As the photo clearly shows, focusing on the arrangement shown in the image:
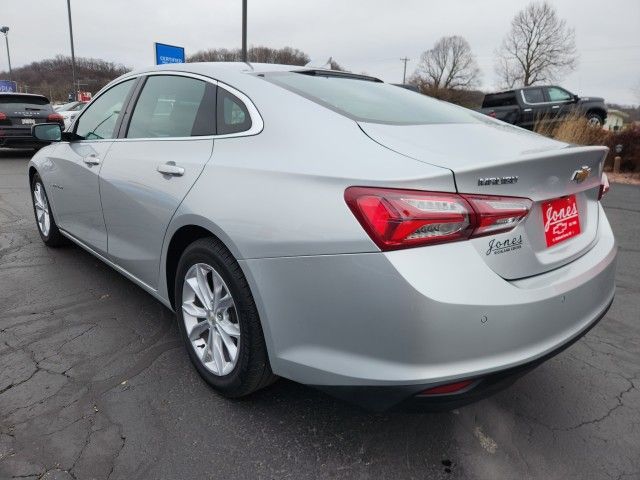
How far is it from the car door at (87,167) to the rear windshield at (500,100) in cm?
1267

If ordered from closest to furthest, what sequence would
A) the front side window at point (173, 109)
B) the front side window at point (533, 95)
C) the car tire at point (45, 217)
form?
1. the front side window at point (173, 109)
2. the car tire at point (45, 217)
3. the front side window at point (533, 95)

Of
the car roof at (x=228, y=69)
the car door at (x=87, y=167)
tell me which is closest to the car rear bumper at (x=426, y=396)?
the car roof at (x=228, y=69)

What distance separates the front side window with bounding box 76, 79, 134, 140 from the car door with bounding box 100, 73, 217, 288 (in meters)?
0.24

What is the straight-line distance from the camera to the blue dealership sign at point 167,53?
11523 millimetres

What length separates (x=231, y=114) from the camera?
2.26 m

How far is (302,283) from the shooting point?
1.72 meters

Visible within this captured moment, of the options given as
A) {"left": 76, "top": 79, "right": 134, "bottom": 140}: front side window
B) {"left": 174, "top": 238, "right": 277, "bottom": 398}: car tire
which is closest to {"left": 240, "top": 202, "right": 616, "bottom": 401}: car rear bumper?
{"left": 174, "top": 238, "right": 277, "bottom": 398}: car tire

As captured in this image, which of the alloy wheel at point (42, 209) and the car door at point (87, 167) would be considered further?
the alloy wheel at point (42, 209)

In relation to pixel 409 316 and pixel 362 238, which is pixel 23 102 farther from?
pixel 409 316

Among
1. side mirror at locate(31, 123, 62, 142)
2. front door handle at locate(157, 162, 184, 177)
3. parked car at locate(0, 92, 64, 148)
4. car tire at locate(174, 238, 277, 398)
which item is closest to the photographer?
car tire at locate(174, 238, 277, 398)

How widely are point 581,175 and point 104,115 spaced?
3.01m

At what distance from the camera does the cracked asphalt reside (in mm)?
1881

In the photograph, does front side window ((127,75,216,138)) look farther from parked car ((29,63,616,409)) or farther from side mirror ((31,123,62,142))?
side mirror ((31,123,62,142))

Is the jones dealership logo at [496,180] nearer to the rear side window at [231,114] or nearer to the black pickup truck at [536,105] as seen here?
the rear side window at [231,114]
